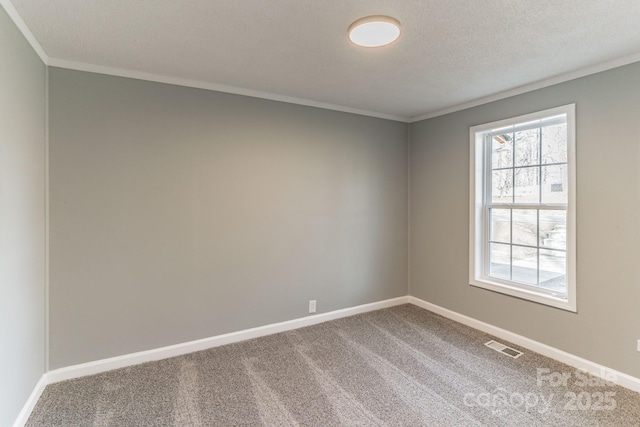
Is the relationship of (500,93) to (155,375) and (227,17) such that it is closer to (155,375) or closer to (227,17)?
(227,17)

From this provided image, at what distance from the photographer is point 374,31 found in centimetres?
189

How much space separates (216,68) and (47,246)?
1.86 metres

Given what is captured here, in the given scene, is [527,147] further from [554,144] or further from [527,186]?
[527,186]

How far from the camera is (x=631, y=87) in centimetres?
226

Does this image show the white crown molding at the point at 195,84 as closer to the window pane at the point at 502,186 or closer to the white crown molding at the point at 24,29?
the white crown molding at the point at 24,29

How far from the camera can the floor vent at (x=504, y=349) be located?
9.05ft

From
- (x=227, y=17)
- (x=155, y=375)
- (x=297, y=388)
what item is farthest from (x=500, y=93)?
(x=155, y=375)

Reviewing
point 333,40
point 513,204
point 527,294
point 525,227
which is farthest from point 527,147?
point 333,40

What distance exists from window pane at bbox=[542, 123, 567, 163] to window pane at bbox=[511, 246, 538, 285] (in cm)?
86

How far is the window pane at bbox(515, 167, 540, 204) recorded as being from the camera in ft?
9.57

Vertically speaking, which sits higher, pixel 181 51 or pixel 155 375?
pixel 181 51

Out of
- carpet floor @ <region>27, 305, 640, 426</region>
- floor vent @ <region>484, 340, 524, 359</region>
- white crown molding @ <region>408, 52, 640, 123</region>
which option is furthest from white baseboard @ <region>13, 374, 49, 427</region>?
white crown molding @ <region>408, 52, 640, 123</region>

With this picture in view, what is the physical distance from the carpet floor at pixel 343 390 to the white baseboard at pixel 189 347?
0.22ft

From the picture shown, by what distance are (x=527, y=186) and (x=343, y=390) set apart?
251 centimetres
